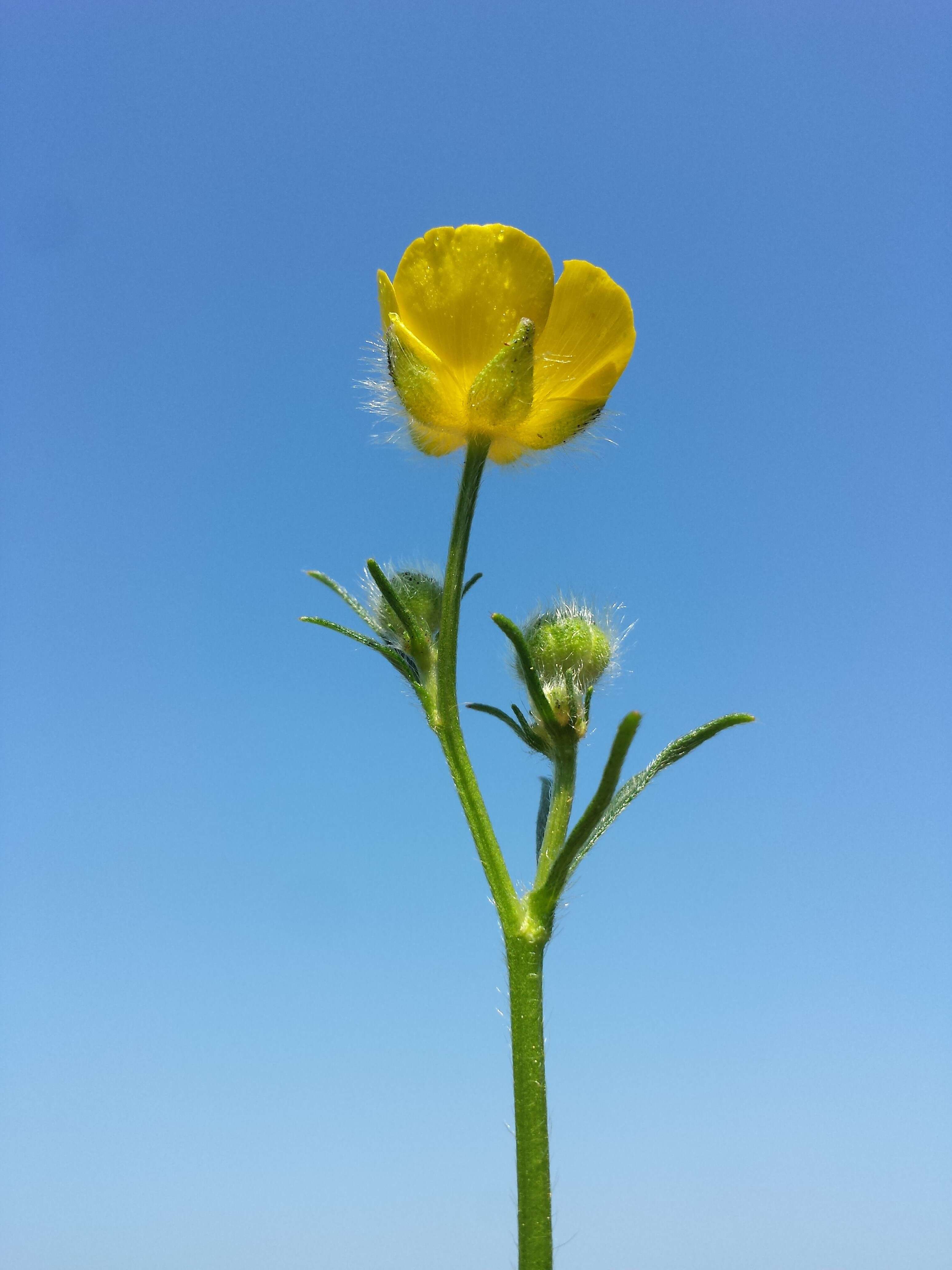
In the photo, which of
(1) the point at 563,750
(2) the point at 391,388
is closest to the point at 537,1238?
(1) the point at 563,750

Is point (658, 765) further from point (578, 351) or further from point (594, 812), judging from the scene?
point (578, 351)

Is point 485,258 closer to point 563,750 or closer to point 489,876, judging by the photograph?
point 563,750

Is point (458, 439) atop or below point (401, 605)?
atop

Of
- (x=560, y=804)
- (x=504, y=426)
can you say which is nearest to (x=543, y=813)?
(x=560, y=804)

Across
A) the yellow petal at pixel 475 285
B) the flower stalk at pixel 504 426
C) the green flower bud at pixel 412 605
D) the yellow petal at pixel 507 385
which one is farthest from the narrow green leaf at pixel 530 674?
the yellow petal at pixel 475 285

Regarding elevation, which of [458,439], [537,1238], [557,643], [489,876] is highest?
[458,439]

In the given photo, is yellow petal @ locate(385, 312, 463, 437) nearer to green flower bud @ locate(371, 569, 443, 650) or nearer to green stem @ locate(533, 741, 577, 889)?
green flower bud @ locate(371, 569, 443, 650)

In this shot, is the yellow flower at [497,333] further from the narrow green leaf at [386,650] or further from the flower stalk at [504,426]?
the narrow green leaf at [386,650]

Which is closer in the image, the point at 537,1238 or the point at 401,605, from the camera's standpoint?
the point at 537,1238
